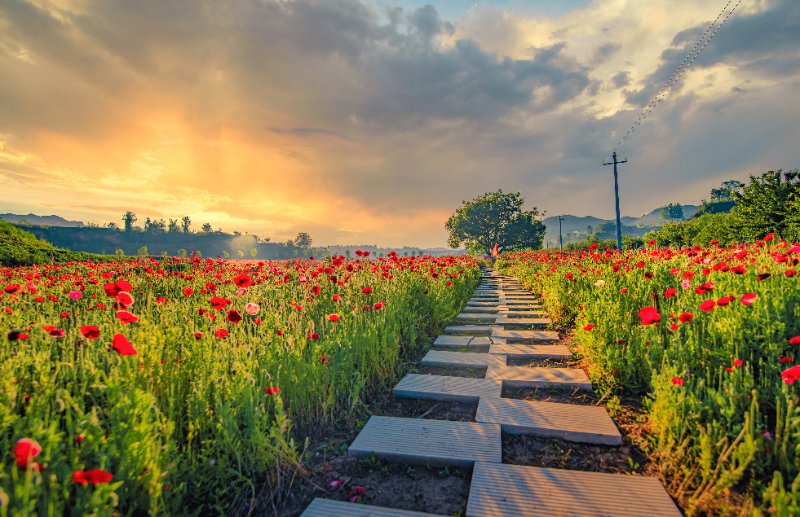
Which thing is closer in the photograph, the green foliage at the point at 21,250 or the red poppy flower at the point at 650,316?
the red poppy flower at the point at 650,316

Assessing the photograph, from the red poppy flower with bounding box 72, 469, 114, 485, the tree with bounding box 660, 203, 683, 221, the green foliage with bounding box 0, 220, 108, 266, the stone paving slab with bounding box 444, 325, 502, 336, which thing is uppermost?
the tree with bounding box 660, 203, 683, 221

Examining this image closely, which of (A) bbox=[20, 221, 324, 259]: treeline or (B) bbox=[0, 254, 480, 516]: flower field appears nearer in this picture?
(B) bbox=[0, 254, 480, 516]: flower field

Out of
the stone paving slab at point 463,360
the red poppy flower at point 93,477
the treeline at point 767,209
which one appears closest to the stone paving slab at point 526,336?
the stone paving slab at point 463,360

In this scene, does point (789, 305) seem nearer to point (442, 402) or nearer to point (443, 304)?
point (442, 402)

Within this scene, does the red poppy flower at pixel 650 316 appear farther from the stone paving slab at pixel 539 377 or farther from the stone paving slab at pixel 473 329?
the stone paving slab at pixel 473 329

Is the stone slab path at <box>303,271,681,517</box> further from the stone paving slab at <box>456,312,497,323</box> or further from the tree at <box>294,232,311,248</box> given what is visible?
the tree at <box>294,232,311,248</box>

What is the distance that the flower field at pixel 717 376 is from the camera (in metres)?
1.84

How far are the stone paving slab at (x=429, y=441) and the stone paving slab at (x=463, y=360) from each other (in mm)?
1373

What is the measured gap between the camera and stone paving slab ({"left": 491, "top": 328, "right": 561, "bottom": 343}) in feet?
16.5

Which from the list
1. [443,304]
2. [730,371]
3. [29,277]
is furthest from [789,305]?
[29,277]

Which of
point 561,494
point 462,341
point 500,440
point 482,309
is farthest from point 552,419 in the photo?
point 482,309

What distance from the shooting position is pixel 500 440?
245cm

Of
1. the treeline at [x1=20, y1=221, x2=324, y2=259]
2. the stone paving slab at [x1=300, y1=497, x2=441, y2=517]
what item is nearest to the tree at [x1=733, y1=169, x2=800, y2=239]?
the stone paving slab at [x1=300, y1=497, x2=441, y2=517]

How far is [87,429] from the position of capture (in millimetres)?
1585
